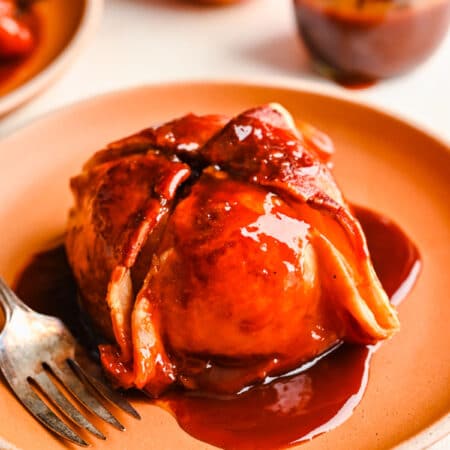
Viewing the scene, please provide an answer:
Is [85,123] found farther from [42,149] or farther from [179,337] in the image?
[179,337]

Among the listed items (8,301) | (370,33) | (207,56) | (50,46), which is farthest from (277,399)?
(207,56)

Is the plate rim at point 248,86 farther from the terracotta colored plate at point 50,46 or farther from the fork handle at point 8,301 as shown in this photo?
the fork handle at point 8,301

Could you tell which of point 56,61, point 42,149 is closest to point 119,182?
point 42,149

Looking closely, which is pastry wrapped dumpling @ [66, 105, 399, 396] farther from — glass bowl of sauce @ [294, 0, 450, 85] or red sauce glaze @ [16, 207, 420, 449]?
glass bowl of sauce @ [294, 0, 450, 85]

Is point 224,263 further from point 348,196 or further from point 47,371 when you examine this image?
point 348,196

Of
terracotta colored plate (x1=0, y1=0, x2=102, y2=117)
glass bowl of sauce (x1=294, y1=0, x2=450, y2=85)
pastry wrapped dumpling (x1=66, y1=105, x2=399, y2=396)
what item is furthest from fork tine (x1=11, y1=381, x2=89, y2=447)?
glass bowl of sauce (x1=294, y1=0, x2=450, y2=85)

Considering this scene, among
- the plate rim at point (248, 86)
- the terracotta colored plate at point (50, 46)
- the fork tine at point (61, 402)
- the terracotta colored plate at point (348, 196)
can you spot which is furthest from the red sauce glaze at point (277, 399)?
the terracotta colored plate at point (50, 46)

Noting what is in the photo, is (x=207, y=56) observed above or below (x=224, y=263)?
below
